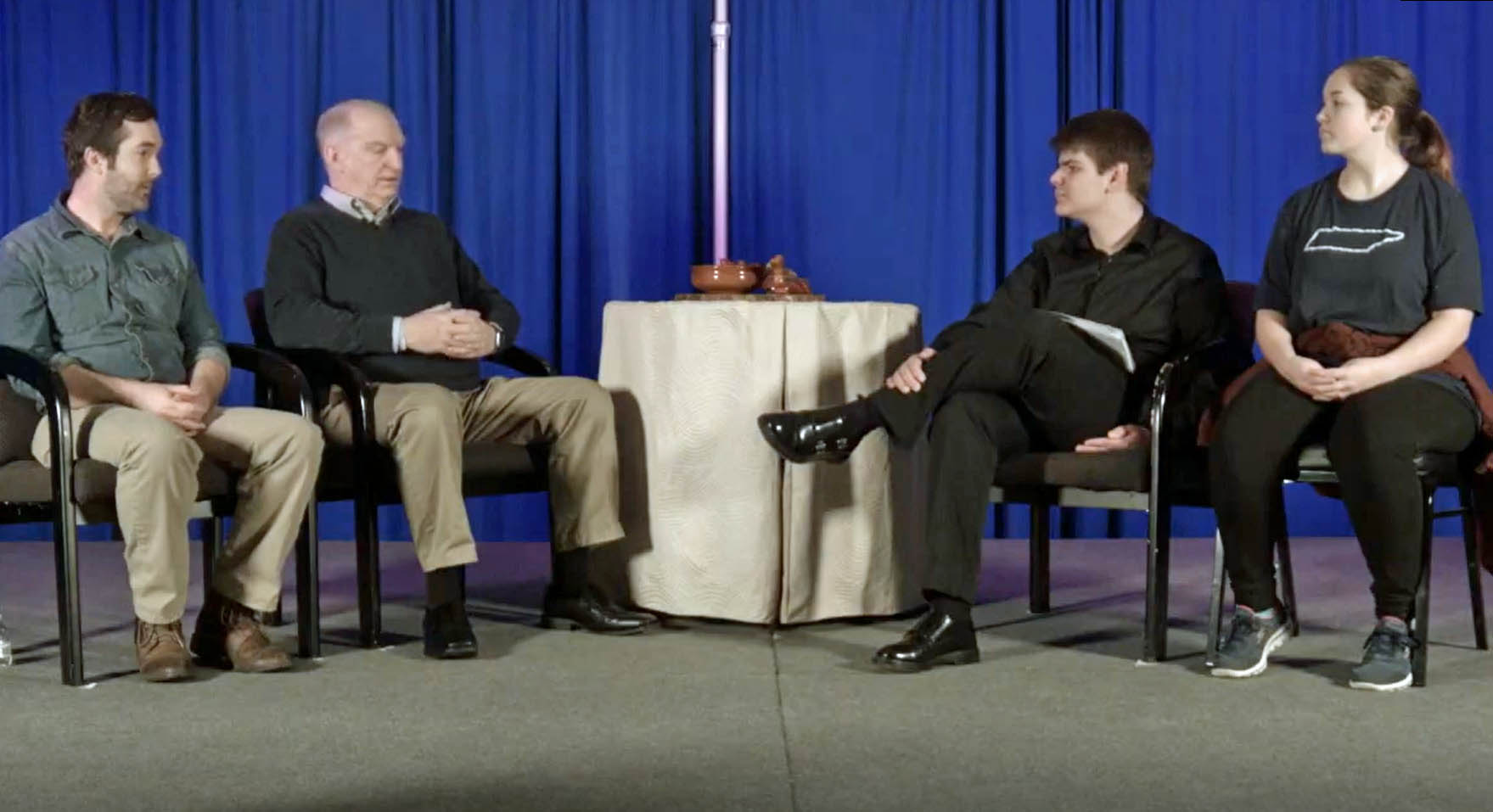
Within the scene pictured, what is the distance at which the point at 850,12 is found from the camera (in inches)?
212

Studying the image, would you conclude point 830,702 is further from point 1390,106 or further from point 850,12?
point 850,12

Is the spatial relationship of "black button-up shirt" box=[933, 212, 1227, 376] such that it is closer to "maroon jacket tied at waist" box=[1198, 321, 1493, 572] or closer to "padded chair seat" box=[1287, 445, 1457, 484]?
"maroon jacket tied at waist" box=[1198, 321, 1493, 572]

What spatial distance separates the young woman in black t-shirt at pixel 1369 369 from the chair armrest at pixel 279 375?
169 cm

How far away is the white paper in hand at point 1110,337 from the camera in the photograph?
3514 millimetres

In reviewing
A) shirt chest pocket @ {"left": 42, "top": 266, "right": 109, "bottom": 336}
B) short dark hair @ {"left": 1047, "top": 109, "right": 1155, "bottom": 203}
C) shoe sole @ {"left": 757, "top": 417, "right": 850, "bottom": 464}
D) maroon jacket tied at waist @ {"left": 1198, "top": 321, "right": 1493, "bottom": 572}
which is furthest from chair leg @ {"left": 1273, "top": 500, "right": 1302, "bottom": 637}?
shirt chest pocket @ {"left": 42, "top": 266, "right": 109, "bottom": 336}

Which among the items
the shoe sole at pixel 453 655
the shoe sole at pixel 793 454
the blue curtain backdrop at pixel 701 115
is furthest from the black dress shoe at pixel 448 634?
the blue curtain backdrop at pixel 701 115

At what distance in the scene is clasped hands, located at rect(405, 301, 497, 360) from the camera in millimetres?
3699

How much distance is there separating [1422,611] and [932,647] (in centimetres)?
84

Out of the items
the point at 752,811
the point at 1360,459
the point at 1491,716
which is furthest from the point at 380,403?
the point at 1491,716

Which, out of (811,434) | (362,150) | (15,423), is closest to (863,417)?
(811,434)

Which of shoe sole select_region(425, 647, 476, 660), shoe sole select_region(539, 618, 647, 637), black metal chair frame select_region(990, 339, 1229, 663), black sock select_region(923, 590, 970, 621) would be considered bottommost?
shoe sole select_region(539, 618, 647, 637)

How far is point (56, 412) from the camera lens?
9.98 feet

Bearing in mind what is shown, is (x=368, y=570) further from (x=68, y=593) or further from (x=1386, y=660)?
(x=1386, y=660)

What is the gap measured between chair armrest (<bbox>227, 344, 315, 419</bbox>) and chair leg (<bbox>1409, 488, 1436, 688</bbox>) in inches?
79.4
